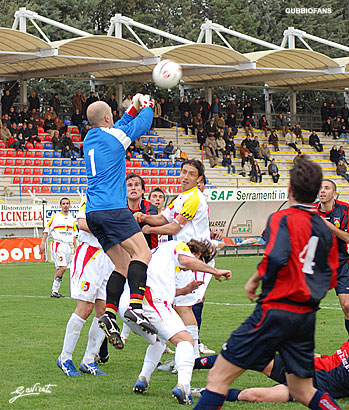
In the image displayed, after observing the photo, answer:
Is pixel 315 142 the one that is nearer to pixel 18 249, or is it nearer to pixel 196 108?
pixel 196 108

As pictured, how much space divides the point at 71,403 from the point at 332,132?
37400 millimetres

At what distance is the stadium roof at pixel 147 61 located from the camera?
30203mm

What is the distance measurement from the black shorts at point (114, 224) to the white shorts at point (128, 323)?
679 millimetres

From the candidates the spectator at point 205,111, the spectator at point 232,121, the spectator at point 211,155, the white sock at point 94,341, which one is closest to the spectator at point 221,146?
the spectator at point 211,155

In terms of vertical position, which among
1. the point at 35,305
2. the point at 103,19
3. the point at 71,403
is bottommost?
the point at 35,305

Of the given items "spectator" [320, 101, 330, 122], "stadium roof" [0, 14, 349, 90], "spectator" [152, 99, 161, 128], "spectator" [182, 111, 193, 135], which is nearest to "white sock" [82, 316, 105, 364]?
"stadium roof" [0, 14, 349, 90]

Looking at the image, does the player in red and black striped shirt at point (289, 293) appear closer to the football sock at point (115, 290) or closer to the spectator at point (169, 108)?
the football sock at point (115, 290)

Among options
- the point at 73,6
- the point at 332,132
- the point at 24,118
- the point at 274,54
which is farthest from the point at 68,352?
Result: the point at 73,6

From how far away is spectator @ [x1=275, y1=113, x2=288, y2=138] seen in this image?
135ft

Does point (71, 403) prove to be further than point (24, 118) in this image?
No

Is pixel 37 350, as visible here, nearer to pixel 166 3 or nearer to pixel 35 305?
pixel 35 305

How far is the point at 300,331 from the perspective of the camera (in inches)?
192

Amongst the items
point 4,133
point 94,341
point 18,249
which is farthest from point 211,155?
point 94,341

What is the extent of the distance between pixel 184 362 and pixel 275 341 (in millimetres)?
1838
